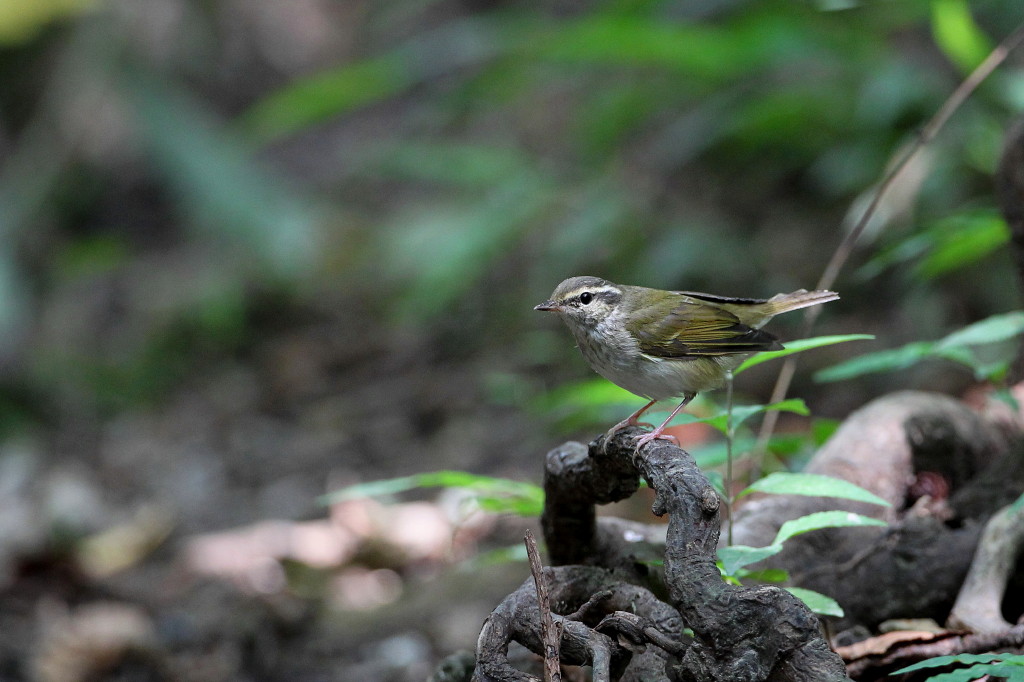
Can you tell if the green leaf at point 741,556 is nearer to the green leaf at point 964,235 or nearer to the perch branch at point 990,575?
the perch branch at point 990,575

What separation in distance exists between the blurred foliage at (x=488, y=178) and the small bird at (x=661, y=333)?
743mm

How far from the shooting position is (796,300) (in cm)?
303

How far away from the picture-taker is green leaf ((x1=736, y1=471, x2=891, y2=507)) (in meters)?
1.90

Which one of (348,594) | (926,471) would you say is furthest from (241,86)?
(926,471)

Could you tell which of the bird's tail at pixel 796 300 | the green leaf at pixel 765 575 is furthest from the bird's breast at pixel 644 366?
the green leaf at pixel 765 575

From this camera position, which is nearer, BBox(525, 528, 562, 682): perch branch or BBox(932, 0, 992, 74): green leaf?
BBox(525, 528, 562, 682): perch branch

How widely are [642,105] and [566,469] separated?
5.87 metres

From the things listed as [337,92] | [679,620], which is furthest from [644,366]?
[337,92]

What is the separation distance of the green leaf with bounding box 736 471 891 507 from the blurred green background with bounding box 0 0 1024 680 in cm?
138

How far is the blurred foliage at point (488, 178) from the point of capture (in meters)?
6.06

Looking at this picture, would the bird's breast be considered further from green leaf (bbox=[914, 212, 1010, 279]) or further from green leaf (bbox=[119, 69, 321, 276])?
green leaf (bbox=[119, 69, 321, 276])

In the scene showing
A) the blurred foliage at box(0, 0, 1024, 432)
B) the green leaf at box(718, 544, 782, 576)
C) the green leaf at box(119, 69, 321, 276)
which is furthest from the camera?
the green leaf at box(119, 69, 321, 276)

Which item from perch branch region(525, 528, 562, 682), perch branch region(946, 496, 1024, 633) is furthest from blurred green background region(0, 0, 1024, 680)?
perch branch region(525, 528, 562, 682)

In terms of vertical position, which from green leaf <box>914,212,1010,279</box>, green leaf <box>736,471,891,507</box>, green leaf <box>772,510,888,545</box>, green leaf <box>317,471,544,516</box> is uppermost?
green leaf <box>914,212,1010,279</box>
